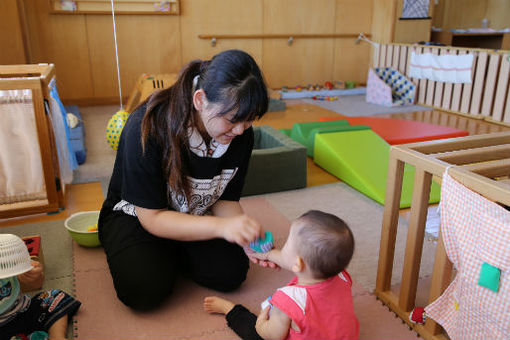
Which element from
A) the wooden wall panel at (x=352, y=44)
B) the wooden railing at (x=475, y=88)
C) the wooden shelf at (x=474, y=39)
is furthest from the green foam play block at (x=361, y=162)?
the wooden shelf at (x=474, y=39)

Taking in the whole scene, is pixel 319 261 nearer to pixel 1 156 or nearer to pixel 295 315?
pixel 295 315

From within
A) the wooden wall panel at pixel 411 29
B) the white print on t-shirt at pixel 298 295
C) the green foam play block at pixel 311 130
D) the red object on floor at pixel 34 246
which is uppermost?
the wooden wall panel at pixel 411 29

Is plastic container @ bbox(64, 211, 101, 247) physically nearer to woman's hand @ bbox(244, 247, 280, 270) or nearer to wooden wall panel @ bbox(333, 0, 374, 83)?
woman's hand @ bbox(244, 247, 280, 270)

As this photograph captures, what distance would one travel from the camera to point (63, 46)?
15.3 feet

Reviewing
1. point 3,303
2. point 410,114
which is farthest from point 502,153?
point 410,114

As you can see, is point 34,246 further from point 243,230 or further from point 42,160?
point 243,230

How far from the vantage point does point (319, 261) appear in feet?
3.37

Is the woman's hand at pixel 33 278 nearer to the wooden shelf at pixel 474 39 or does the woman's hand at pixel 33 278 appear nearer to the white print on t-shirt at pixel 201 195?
the white print on t-shirt at pixel 201 195

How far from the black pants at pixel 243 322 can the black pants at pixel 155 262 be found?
0.51 feet

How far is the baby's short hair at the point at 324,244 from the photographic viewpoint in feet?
3.34

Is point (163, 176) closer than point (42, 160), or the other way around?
point (163, 176)

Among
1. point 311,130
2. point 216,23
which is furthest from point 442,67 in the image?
point 216,23

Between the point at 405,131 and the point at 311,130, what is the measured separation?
0.86 metres

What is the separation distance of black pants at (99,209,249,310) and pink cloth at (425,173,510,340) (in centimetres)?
69
